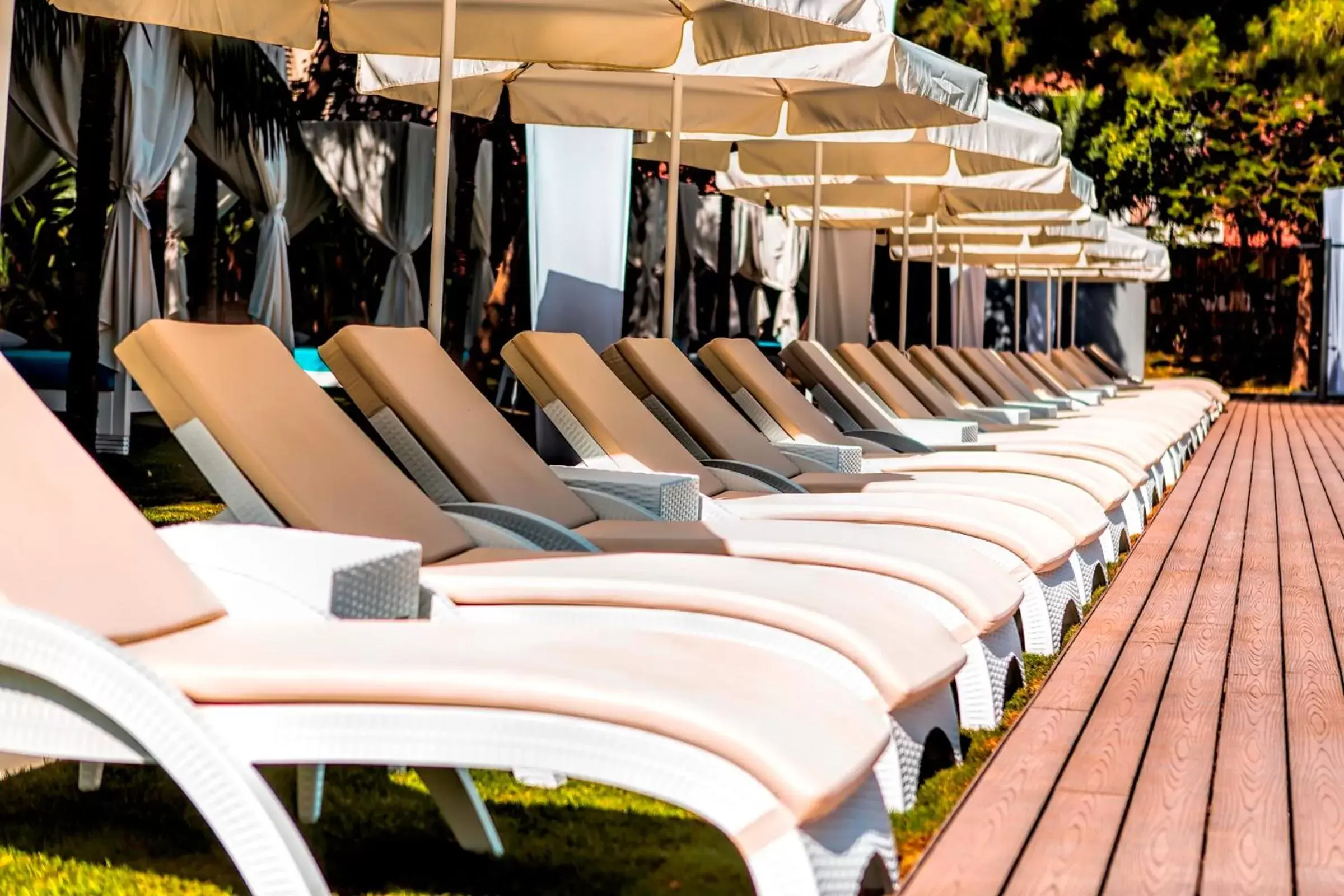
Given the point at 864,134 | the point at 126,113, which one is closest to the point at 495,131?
the point at 126,113

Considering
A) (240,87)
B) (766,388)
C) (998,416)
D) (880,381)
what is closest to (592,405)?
(766,388)

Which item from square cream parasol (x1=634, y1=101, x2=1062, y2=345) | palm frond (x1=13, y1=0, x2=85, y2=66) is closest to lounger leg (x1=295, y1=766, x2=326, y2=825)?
square cream parasol (x1=634, y1=101, x2=1062, y2=345)

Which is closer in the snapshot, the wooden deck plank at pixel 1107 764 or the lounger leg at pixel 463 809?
the wooden deck plank at pixel 1107 764

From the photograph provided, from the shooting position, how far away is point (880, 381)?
10.0 m

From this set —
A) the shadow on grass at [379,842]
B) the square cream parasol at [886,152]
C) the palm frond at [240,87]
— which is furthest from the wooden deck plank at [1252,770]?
the palm frond at [240,87]

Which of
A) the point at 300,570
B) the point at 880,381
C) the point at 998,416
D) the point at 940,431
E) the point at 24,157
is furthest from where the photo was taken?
the point at 24,157

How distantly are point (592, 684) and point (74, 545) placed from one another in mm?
1067

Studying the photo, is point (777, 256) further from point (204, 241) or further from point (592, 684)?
point (592, 684)

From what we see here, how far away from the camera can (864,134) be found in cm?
920

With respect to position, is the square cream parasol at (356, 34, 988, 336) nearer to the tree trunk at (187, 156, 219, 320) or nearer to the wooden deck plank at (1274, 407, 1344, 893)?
the wooden deck plank at (1274, 407, 1344, 893)

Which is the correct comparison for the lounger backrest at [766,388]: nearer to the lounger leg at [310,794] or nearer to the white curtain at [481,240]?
the lounger leg at [310,794]

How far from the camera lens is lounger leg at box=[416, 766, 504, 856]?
119 inches

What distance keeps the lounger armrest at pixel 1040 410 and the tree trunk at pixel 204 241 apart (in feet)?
20.5

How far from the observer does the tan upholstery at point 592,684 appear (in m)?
2.20
